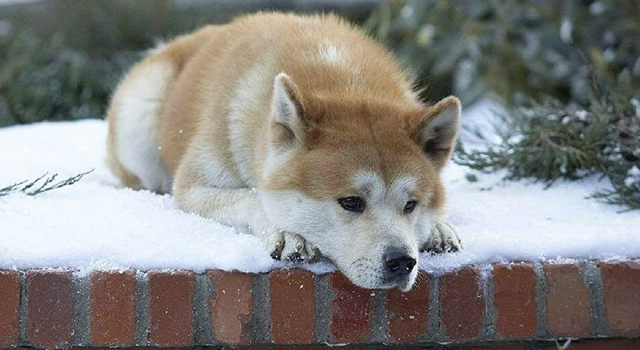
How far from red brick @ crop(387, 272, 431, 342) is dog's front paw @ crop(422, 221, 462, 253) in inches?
8.0

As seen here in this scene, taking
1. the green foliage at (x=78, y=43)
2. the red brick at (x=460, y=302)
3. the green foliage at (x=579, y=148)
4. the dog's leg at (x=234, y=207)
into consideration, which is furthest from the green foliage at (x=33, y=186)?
the green foliage at (x=78, y=43)

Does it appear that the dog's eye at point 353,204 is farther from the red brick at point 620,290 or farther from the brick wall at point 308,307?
the red brick at point 620,290

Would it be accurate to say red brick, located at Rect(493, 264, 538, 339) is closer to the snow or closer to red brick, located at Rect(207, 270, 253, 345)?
the snow

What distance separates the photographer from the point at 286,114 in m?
3.05

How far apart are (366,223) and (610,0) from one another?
3.35 metres

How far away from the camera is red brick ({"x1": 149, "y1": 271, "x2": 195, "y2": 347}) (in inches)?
110

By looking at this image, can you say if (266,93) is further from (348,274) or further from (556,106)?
(556,106)

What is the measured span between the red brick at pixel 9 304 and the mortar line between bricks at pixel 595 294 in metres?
1.68

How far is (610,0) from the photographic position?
5594 mm

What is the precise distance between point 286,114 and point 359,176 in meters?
0.33

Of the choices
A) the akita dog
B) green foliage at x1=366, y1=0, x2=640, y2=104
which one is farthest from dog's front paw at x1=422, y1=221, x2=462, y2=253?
green foliage at x1=366, y1=0, x2=640, y2=104

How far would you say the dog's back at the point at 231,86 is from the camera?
3426 millimetres

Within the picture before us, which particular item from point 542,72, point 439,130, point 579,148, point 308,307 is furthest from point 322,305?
point 542,72

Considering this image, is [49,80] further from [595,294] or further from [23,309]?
[595,294]
